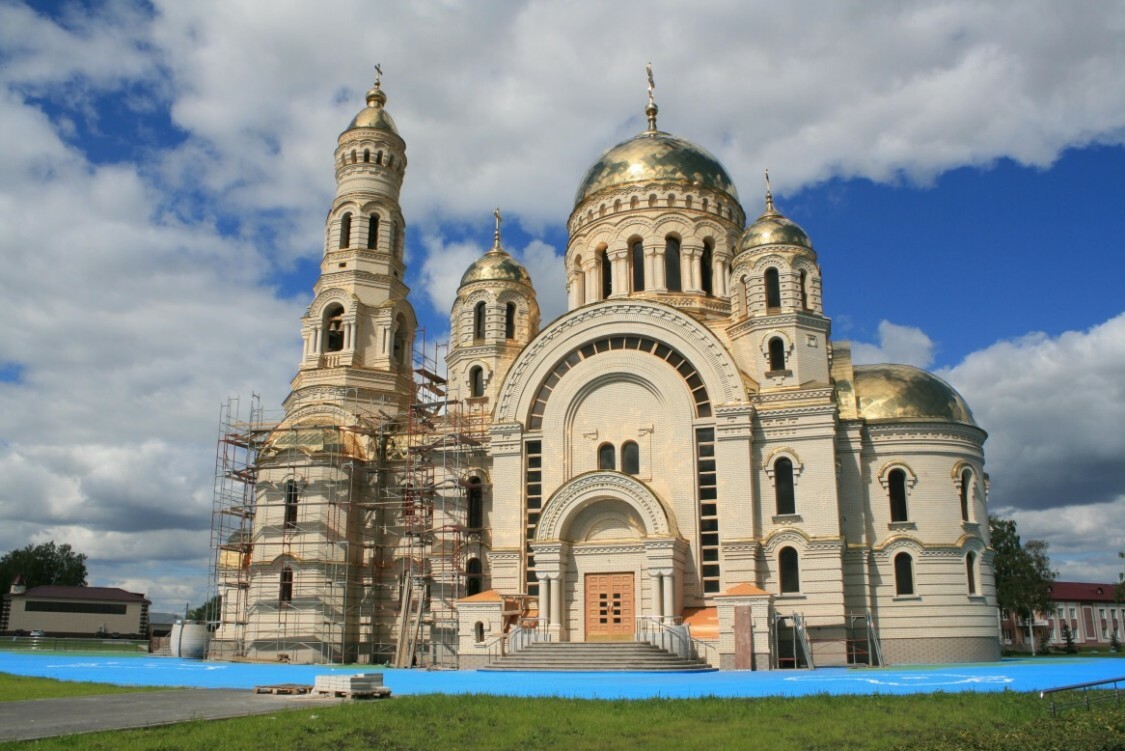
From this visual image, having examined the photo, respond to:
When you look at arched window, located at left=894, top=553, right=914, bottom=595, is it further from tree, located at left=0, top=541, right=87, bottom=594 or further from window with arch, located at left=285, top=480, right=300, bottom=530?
tree, located at left=0, top=541, right=87, bottom=594

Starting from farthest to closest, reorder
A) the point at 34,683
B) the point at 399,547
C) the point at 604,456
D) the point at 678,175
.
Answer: the point at 678,175 → the point at 399,547 → the point at 604,456 → the point at 34,683

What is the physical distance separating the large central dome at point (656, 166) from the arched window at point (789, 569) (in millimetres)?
17875

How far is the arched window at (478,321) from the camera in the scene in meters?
42.2

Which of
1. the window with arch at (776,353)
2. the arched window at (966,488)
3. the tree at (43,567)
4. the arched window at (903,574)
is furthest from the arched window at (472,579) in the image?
the tree at (43,567)

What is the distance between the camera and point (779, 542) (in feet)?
108

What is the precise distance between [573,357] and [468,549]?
29.0 ft

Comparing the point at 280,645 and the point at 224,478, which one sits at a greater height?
the point at 224,478

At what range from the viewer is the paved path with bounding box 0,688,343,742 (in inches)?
565

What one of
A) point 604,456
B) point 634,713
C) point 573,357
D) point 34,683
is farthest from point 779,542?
point 34,683

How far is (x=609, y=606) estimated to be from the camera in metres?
33.8

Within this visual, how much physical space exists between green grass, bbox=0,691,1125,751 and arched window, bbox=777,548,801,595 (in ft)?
50.9

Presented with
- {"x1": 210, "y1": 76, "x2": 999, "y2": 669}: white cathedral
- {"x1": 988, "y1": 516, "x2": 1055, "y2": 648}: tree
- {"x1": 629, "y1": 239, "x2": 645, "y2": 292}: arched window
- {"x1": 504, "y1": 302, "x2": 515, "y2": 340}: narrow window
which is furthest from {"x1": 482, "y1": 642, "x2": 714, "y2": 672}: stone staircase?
{"x1": 988, "y1": 516, "x2": 1055, "y2": 648}: tree

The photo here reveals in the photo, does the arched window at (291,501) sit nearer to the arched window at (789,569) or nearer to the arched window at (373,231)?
the arched window at (373,231)

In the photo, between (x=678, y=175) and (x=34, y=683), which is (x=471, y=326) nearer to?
(x=678, y=175)
